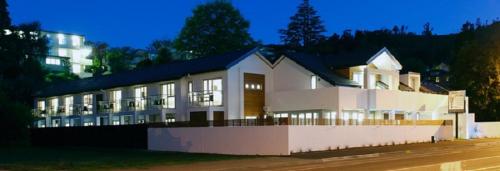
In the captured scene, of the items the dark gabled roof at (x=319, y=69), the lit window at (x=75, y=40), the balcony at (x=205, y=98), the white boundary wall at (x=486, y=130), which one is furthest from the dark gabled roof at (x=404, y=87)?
the lit window at (x=75, y=40)

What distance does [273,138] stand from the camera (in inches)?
1297

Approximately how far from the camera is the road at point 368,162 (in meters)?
22.5

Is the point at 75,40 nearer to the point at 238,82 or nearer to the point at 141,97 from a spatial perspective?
the point at 141,97

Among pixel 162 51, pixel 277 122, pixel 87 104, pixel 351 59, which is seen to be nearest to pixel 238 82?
pixel 351 59

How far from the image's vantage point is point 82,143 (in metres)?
48.6

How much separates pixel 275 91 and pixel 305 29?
206 ft

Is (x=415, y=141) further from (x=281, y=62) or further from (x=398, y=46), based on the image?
(x=398, y=46)

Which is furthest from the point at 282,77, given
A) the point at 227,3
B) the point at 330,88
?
the point at 227,3

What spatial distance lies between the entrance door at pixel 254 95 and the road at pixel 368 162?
1025cm

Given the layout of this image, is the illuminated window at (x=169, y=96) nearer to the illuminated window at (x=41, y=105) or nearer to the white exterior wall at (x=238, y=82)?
the white exterior wall at (x=238, y=82)

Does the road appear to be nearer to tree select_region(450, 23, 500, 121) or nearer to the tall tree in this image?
tree select_region(450, 23, 500, 121)

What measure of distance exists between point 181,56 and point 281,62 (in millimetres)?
38018

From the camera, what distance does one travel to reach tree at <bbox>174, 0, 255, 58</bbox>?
75562 mm

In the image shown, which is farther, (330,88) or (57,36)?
(57,36)
